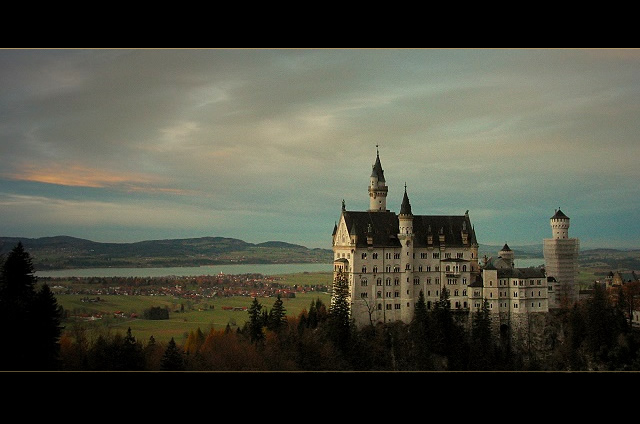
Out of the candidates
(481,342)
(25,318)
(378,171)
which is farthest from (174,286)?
(481,342)

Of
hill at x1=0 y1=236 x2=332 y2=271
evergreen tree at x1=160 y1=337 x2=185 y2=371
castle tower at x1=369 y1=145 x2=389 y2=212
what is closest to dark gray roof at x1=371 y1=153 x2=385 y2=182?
castle tower at x1=369 y1=145 x2=389 y2=212

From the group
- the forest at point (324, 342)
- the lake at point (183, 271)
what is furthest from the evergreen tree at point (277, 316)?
the lake at point (183, 271)

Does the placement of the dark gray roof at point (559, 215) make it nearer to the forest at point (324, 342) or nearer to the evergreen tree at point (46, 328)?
the forest at point (324, 342)

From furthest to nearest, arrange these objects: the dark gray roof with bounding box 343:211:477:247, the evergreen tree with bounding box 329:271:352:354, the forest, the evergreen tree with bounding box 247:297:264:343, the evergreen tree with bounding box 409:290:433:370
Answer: the dark gray roof with bounding box 343:211:477:247 → the evergreen tree with bounding box 409:290:433:370 → the evergreen tree with bounding box 329:271:352:354 → the evergreen tree with bounding box 247:297:264:343 → the forest

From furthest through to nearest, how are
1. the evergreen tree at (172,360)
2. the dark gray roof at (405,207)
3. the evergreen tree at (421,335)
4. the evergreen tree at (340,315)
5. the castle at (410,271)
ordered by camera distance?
the dark gray roof at (405,207) → the castle at (410,271) → the evergreen tree at (421,335) → the evergreen tree at (340,315) → the evergreen tree at (172,360)

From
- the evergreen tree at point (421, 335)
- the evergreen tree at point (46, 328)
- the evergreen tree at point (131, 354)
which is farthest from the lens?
the evergreen tree at point (421, 335)

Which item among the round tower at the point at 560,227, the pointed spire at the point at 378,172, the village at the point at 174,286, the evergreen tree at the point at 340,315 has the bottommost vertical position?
the evergreen tree at the point at 340,315

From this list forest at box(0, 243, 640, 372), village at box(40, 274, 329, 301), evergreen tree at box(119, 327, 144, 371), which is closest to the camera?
forest at box(0, 243, 640, 372)

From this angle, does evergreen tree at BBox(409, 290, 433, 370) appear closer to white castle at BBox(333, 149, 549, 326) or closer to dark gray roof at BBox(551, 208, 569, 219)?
white castle at BBox(333, 149, 549, 326)
